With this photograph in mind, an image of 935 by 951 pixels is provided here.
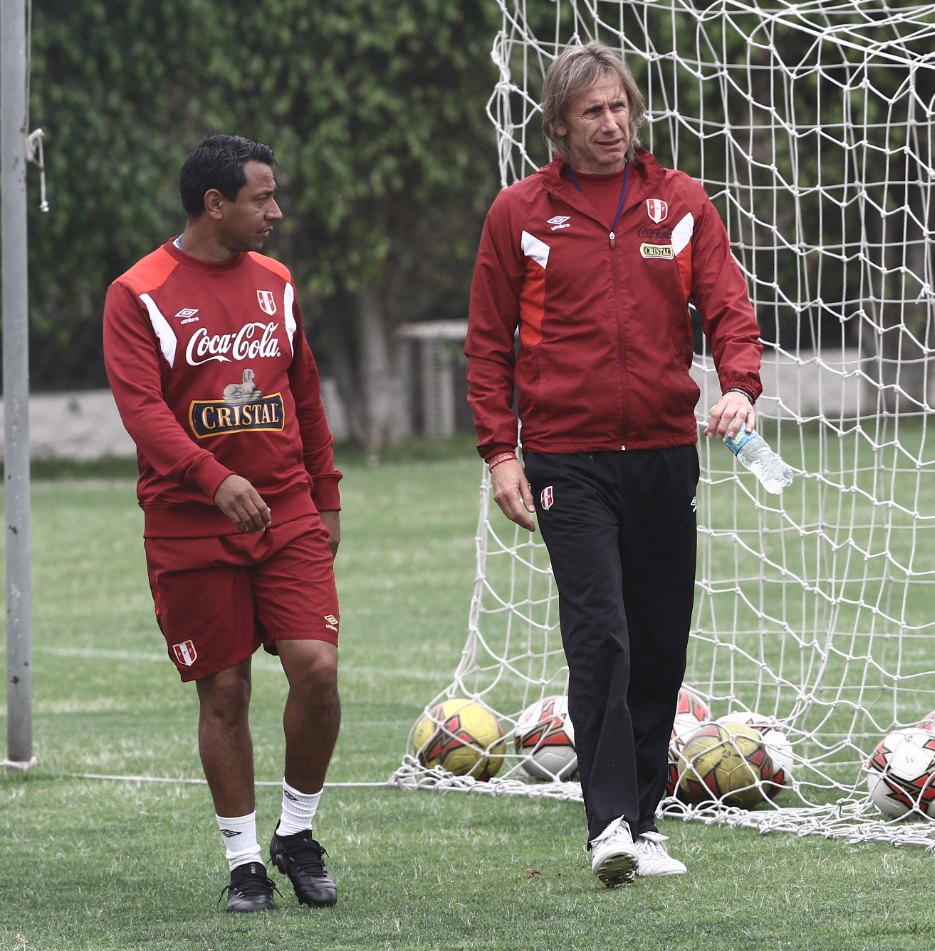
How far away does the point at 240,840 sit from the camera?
13.4 ft

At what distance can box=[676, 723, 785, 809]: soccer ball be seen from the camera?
5148 millimetres

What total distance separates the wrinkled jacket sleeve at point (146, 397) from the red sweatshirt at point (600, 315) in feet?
2.70

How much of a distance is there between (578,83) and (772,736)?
2.48 metres

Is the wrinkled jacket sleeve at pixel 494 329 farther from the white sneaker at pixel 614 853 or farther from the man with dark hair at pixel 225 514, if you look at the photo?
the white sneaker at pixel 614 853

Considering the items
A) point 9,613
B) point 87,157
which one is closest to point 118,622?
point 9,613

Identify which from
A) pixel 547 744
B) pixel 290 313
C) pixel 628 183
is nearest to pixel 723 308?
pixel 628 183

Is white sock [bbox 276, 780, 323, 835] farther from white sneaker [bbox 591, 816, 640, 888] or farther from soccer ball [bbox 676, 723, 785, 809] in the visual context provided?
soccer ball [bbox 676, 723, 785, 809]

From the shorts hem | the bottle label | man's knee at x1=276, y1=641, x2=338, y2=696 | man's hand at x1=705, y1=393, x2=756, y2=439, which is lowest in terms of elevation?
man's knee at x1=276, y1=641, x2=338, y2=696

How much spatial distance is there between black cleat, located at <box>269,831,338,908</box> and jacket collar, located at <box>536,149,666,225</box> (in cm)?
187

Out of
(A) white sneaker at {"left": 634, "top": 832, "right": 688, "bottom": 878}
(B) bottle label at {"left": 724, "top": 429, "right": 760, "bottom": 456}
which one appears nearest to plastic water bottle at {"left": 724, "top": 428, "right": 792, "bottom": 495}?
(B) bottle label at {"left": 724, "top": 429, "right": 760, "bottom": 456}

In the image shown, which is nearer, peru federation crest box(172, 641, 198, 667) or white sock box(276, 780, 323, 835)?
peru federation crest box(172, 641, 198, 667)

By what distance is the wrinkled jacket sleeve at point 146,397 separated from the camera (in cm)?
387

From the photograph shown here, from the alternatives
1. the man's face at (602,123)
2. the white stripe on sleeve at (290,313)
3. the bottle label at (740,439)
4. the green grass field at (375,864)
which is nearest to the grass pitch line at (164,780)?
the green grass field at (375,864)

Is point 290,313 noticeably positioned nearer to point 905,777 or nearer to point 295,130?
point 905,777
